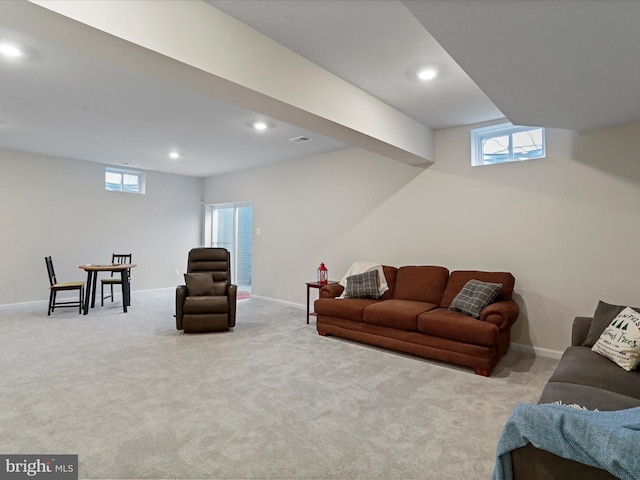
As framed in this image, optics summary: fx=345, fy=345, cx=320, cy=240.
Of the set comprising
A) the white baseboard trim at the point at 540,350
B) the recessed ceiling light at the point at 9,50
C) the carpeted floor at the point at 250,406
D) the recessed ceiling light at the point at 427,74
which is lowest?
the carpeted floor at the point at 250,406

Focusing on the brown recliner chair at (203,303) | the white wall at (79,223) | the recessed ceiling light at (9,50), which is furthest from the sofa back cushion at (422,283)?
the white wall at (79,223)

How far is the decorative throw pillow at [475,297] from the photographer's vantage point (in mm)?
3381

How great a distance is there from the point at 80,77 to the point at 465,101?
143 inches

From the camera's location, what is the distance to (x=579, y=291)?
11.5 ft

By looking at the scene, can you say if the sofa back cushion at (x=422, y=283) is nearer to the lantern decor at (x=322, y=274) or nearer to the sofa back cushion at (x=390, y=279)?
the sofa back cushion at (x=390, y=279)

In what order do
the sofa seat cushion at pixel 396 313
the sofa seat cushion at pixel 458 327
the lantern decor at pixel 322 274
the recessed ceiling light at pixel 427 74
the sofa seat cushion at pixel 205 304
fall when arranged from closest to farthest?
the recessed ceiling light at pixel 427 74, the sofa seat cushion at pixel 458 327, the sofa seat cushion at pixel 396 313, the sofa seat cushion at pixel 205 304, the lantern decor at pixel 322 274

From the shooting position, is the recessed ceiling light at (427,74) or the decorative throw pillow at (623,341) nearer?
the decorative throw pillow at (623,341)

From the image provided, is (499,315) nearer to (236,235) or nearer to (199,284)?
(199,284)

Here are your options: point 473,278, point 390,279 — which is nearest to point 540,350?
point 473,278

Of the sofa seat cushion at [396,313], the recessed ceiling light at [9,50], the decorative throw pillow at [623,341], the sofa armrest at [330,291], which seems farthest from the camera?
the sofa armrest at [330,291]

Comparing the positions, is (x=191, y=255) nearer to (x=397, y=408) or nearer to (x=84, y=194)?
(x=84, y=194)

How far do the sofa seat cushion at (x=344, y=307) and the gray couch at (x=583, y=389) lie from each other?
79.0 inches

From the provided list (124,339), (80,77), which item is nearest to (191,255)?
(124,339)

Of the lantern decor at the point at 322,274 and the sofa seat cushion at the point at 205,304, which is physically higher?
the lantern decor at the point at 322,274
